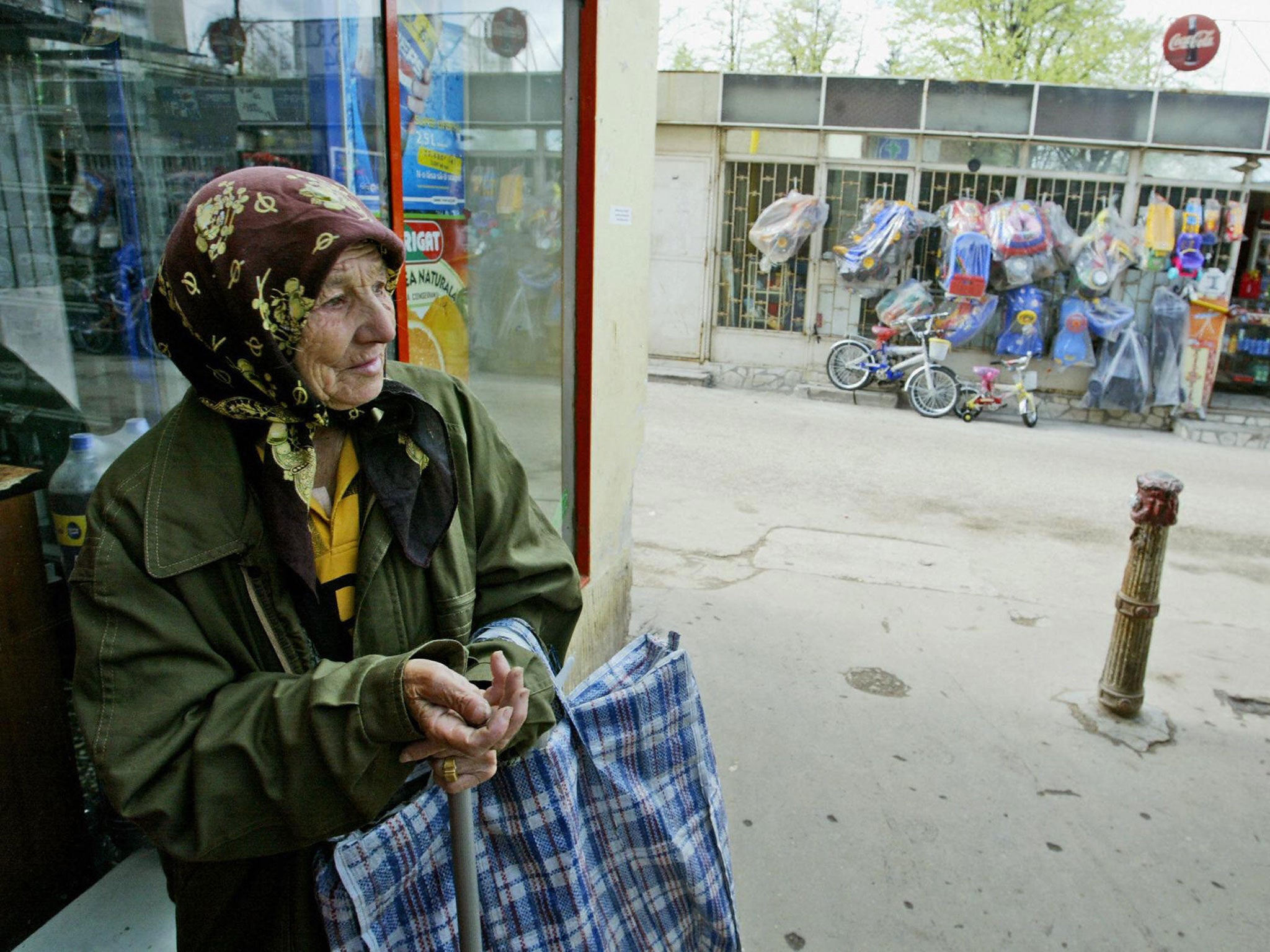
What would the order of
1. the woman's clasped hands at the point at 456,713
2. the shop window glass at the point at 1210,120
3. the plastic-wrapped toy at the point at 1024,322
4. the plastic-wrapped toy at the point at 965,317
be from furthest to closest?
the plastic-wrapped toy at the point at 965,317 → the plastic-wrapped toy at the point at 1024,322 → the shop window glass at the point at 1210,120 → the woman's clasped hands at the point at 456,713

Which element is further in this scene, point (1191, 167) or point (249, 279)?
point (1191, 167)

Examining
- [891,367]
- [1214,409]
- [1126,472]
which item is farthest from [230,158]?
[1214,409]

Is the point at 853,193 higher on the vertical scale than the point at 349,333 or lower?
higher

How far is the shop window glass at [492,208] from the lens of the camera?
2.91 meters

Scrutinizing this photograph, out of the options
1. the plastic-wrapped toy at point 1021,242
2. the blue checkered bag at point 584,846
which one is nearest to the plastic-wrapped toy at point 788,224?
the plastic-wrapped toy at point 1021,242

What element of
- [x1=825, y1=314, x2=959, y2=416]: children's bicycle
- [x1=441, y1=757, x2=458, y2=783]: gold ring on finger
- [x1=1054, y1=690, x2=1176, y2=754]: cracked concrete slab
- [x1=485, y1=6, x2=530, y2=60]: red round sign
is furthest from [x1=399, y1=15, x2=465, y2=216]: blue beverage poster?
[x1=825, y1=314, x2=959, y2=416]: children's bicycle

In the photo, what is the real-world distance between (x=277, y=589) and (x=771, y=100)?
38.7 ft

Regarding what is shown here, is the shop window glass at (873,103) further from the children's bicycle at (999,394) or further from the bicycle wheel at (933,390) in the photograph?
the children's bicycle at (999,394)

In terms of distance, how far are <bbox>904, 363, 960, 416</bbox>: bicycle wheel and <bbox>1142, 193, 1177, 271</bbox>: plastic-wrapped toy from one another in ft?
8.52

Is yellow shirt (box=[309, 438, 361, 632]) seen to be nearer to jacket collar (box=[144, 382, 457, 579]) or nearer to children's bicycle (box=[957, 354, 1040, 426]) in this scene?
jacket collar (box=[144, 382, 457, 579])

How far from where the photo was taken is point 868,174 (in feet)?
38.7

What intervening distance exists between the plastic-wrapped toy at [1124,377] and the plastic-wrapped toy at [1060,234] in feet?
3.75

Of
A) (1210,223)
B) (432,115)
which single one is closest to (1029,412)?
(1210,223)

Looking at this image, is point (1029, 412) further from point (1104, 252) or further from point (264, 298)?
point (264, 298)
